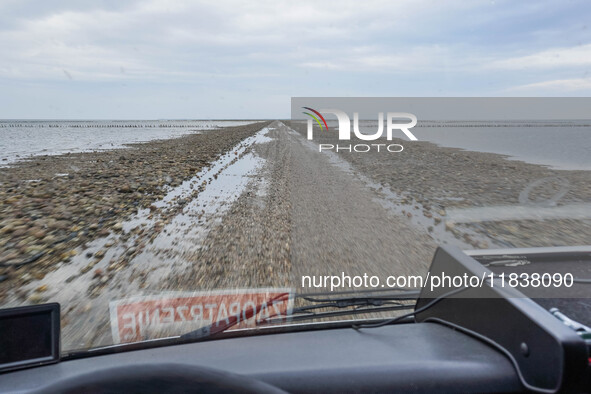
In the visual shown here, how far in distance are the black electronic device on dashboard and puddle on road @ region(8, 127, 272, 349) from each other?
64 cm

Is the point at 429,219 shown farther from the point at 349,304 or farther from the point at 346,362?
the point at 346,362

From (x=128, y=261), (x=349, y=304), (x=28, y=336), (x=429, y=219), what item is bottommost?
(x=128, y=261)

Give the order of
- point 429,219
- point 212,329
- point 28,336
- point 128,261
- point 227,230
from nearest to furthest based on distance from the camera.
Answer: point 28,336
point 212,329
point 128,261
point 227,230
point 429,219

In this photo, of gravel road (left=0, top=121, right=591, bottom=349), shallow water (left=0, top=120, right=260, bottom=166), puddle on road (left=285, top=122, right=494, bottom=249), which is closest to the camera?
gravel road (left=0, top=121, right=591, bottom=349)

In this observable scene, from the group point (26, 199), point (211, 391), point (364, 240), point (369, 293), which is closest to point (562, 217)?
point (364, 240)

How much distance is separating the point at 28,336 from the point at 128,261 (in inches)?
113

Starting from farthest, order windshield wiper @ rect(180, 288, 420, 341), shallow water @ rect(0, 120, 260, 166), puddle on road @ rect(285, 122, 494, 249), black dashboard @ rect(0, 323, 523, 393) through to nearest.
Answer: shallow water @ rect(0, 120, 260, 166)
puddle on road @ rect(285, 122, 494, 249)
windshield wiper @ rect(180, 288, 420, 341)
black dashboard @ rect(0, 323, 523, 393)

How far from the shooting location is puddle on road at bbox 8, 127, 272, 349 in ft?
9.82

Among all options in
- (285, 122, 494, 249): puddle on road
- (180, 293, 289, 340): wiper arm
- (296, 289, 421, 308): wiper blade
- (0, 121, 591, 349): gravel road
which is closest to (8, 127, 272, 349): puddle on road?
(0, 121, 591, 349): gravel road

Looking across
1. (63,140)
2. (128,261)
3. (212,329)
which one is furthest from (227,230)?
(63,140)

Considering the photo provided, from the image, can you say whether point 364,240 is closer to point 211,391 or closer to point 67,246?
point 67,246

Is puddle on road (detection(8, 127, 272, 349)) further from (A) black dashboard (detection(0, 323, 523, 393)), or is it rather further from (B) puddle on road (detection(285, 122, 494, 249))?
(B) puddle on road (detection(285, 122, 494, 249))

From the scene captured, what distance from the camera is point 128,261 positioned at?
→ 13.5 feet

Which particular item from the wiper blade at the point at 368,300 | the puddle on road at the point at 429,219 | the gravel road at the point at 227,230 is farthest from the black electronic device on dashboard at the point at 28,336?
the puddle on road at the point at 429,219
